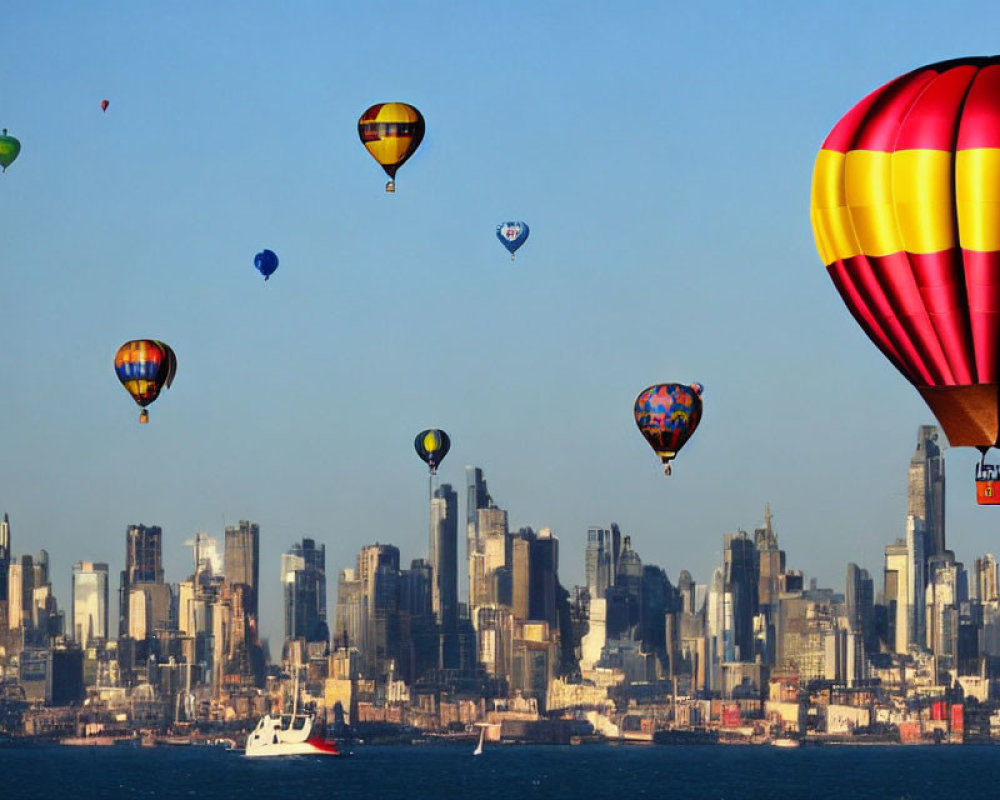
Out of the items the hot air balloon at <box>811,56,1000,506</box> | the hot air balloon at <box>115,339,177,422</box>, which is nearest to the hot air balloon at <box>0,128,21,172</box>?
the hot air balloon at <box>115,339,177,422</box>

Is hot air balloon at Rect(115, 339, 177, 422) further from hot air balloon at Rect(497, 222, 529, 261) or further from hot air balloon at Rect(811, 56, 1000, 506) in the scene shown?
hot air balloon at Rect(811, 56, 1000, 506)

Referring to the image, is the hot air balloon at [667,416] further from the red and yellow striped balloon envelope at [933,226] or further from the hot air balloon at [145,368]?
the red and yellow striped balloon envelope at [933,226]

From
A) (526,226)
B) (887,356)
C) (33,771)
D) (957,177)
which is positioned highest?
(526,226)

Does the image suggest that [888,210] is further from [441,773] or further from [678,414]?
[441,773]

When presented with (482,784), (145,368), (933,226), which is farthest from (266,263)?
(482,784)

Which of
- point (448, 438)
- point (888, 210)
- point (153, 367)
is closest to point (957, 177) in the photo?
point (888, 210)
